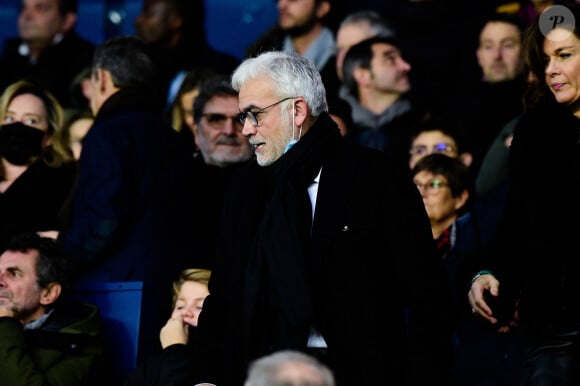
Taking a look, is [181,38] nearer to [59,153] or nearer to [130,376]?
[59,153]

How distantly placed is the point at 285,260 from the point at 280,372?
2.94ft

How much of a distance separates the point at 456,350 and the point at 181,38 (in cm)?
420

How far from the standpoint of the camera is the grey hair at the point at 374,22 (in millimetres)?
9391

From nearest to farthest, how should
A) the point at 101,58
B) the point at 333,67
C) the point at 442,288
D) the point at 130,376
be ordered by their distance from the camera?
the point at 442,288, the point at 130,376, the point at 101,58, the point at 333,67

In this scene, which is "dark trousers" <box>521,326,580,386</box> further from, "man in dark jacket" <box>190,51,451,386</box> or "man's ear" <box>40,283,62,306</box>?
"man's ear" <box>40,283,62,306</box>

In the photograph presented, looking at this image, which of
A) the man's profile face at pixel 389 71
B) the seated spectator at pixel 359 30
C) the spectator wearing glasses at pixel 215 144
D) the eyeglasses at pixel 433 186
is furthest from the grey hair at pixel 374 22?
the eyeglasses at pixel 433 186

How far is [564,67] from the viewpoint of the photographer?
5242 millimetres

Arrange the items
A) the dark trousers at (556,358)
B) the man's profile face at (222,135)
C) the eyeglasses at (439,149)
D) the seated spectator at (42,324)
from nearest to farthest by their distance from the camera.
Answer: the dark trousers at (556,358), the seated spectator at (42,324), the man's profile face at (222,135), the eyeglasses at (439,149)

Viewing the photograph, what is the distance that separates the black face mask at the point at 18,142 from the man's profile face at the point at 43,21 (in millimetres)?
2937

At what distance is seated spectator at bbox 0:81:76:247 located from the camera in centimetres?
748

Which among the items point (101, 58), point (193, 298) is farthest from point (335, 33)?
point (193, 298)

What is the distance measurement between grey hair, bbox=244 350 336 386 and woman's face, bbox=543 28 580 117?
1.87m

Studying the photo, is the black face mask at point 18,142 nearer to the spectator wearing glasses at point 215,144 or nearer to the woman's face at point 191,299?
the spectator wearing glasses at point 215,144

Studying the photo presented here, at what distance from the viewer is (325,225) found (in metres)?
4.78
